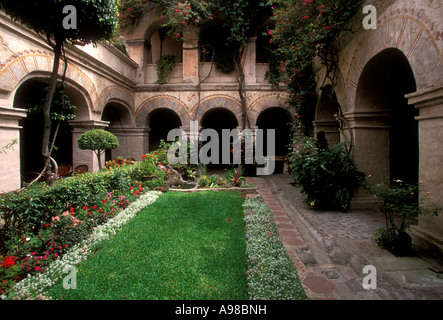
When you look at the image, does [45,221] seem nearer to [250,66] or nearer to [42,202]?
[42,202]

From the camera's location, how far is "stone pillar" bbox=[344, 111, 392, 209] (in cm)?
465

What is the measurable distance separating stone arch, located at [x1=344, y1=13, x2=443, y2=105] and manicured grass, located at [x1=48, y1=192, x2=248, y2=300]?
Answer: 3.04 metres

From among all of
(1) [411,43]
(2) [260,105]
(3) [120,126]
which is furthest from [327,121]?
(3) [120,126]

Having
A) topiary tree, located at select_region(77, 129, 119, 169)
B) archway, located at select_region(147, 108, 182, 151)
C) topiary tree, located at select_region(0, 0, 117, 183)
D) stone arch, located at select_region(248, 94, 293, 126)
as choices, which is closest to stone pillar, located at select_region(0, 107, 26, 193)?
topiary tree, located at select_region(0, 0, 117, 183)

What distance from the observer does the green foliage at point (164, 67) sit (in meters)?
9.85

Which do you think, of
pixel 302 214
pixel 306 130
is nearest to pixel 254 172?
pixel 306 130

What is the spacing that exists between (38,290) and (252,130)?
8.34 metres

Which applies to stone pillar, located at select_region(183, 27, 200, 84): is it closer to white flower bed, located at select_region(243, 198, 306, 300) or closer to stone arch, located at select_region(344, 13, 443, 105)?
stone arch, located at select_region(344, 13, 443, 105)

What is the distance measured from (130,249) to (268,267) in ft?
5.83

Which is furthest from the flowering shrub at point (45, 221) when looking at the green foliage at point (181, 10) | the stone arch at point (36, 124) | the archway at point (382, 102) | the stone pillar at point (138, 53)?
the stone pillar at point (138, 53)

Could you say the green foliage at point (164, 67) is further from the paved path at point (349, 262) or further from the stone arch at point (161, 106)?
the paved path at point (349, 262)
